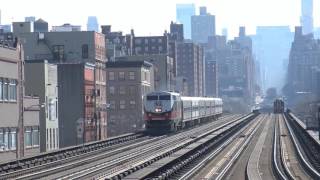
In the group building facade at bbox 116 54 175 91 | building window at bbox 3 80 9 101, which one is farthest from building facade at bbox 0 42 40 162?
building facade at bbox 116 54 175 91

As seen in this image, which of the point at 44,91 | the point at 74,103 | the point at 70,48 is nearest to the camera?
the point at 44,91

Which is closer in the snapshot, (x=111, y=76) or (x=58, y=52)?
(x=58, y=52)

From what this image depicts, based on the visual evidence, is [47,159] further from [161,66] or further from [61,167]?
[161,66]

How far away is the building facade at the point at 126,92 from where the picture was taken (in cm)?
11400

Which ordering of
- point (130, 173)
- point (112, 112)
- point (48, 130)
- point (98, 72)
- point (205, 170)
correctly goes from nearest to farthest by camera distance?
point (130, 173), point (205, 170), point (48, 130), point (98, 72), point (112, 112)

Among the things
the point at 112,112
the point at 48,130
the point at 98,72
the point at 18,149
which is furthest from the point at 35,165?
the point at 112,112

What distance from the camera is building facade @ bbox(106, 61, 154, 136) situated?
11400 centimetres

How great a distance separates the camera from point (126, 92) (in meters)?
116

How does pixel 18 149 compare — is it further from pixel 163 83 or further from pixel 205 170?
pixel 163 83

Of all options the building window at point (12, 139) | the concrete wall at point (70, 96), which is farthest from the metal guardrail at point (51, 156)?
the concrete wall at point (70, 96)

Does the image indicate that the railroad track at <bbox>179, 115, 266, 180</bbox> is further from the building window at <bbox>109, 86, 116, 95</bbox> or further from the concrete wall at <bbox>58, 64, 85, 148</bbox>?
the building window at <bbox>109, 86, 116, 95</bbox>

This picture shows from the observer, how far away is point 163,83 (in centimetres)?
15525

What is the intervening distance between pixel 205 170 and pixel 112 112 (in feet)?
248

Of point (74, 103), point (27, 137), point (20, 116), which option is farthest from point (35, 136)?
point (74, 103)
